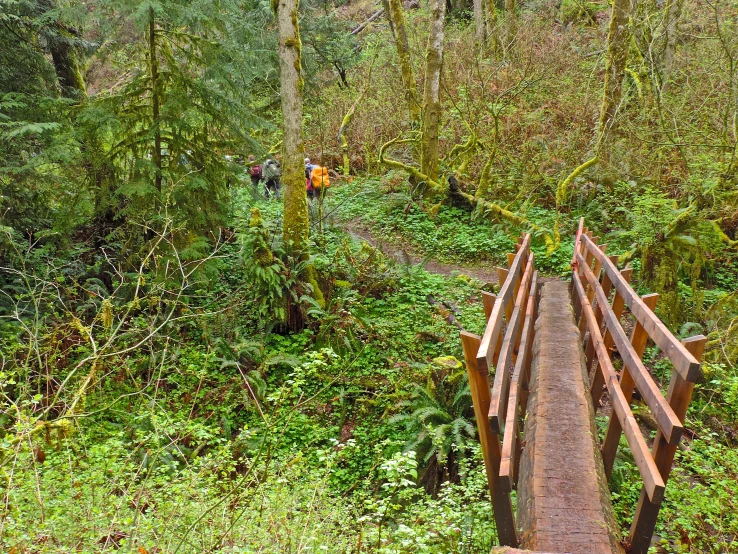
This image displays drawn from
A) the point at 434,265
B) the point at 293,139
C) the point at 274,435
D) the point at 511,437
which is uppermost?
the point at 293,139

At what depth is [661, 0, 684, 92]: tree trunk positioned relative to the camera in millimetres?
12546

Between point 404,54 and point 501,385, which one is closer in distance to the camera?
point 501,385

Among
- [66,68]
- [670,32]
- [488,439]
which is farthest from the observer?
[670,32]

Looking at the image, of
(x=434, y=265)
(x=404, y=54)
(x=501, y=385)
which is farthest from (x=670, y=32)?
(x=501, y=385)

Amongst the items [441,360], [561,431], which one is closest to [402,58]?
[441,360]

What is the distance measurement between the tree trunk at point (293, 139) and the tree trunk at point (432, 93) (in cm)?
608

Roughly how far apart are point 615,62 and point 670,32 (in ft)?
8.05

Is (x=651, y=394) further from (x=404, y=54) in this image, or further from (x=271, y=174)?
(x=404, y=54)

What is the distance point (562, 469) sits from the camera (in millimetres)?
3654

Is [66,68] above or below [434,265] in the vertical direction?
above

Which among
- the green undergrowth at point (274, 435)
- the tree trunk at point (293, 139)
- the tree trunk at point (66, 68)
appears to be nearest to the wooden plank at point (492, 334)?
the green undergrowth at point (274, 435)

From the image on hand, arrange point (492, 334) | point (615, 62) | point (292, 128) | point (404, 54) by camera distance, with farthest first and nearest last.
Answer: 1. point (404, 54)
2. point (615, 62)
3. point (292, 128)
4. point (492, 334)

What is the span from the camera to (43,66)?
1009cm

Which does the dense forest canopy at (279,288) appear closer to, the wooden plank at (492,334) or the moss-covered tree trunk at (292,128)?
the moss-covered tree trunk at (292,128)
